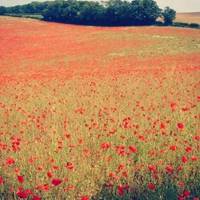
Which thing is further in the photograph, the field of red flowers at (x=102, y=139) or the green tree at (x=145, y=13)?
the green tree at (x=145, y=13)

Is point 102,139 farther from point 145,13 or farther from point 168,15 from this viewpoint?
point 145,13

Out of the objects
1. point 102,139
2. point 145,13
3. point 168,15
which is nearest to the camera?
point 102,139

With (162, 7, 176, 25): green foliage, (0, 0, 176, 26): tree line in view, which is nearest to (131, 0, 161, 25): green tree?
(0, 0, 176, 26): tree line

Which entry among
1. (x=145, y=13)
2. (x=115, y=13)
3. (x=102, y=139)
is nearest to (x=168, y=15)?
(x=145, y=13)

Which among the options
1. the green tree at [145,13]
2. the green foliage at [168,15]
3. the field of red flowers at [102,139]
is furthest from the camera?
the green tree at [145,13]

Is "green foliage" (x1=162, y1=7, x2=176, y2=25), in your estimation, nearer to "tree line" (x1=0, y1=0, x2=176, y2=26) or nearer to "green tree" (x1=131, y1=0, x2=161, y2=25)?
"tree line" (x1=0, y1=0, x2=176, y2=26)

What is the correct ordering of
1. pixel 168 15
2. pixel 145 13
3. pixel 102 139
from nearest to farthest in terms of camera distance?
pixel 102 139 < pixel 168 15 < pixel 145 13

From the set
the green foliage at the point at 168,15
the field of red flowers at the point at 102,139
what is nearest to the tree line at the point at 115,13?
the green foliage at the point at 168,15

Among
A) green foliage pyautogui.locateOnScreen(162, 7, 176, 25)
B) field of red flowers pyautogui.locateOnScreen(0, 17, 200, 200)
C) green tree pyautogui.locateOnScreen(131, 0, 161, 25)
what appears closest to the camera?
field of red flowers pyautogui.locateOnScreen(0, 17, 200, 200)

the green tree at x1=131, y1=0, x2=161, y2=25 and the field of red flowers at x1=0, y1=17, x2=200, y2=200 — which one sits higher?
the green tree at x1=131, y1=0, x2=161, y2=25

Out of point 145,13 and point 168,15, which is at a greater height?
point 145,13

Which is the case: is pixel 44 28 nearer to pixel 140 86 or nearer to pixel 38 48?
pixel 38 48

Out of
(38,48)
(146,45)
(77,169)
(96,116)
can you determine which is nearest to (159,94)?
(96,116)

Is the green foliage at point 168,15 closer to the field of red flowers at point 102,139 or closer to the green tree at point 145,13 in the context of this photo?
the green tree at point 145,13
